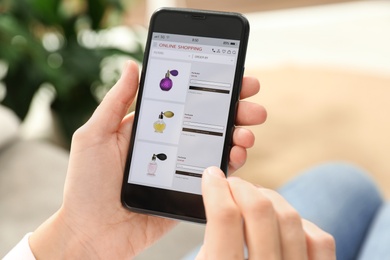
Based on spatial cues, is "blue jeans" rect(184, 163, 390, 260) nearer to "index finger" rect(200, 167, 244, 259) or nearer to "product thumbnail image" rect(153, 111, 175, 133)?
"product thumbnail image" rect(153, 111, 175, 133)

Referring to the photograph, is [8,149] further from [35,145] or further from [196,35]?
[196,35]

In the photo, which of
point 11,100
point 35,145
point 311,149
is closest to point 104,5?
point 11,100

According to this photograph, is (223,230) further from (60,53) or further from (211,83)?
(60,53)

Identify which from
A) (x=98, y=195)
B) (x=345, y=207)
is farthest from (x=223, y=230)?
(x=345, y=207)

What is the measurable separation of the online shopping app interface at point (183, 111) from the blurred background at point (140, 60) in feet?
1.20

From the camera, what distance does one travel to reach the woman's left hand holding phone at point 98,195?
0.78 m

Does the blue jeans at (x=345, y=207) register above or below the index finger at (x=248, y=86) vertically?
below

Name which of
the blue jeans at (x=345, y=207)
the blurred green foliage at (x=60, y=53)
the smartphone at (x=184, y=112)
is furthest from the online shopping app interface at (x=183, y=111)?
the blurred green foliage at (x=60, y=53)

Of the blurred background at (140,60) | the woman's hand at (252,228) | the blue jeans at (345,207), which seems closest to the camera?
the woman's hand at (252,228)

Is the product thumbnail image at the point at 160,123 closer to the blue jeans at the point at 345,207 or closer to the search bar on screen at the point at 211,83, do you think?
the search bar on screen at the point at 211,83

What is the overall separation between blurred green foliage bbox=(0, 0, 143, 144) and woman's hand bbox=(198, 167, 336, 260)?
1363mm

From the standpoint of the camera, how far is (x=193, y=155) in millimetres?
812

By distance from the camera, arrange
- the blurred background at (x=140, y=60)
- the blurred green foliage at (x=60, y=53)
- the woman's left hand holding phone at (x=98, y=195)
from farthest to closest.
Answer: the blurred green foliage at (x=60, y=53) → the blurred background at (x=140, y=60) → the woman's left hand holding phone at (x=98, y=195)

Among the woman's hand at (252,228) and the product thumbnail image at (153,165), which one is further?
the product thumbnail image at (153,165)
